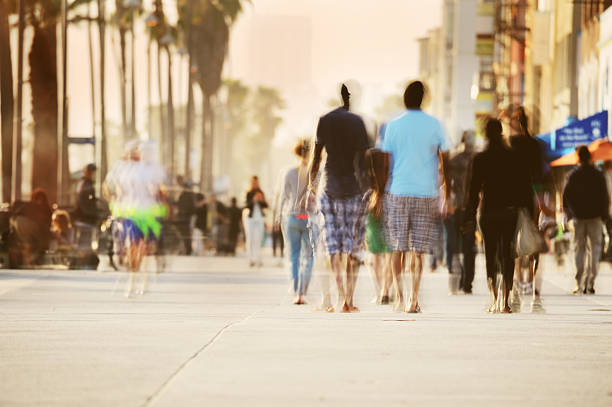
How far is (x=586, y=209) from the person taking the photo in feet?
58.2

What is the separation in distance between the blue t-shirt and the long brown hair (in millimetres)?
212

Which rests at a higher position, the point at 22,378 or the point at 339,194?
the point at 339,194

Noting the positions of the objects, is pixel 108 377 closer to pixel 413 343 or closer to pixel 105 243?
pixel 413 343

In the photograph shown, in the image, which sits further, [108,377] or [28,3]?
[28,3]

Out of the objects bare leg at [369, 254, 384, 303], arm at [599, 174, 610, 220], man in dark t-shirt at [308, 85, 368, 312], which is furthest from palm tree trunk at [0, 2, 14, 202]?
man in dark t-shirt at [308, 85, 368, 312]

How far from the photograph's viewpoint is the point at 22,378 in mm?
8070

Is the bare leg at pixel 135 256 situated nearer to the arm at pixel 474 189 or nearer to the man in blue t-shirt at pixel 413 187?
the man in blue t-shirt at pixel 413 187

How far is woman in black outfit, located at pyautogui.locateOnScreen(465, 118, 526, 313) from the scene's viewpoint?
42.4 feet

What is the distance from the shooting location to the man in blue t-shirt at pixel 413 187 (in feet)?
40.9

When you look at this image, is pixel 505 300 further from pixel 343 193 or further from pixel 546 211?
pixel 343 193

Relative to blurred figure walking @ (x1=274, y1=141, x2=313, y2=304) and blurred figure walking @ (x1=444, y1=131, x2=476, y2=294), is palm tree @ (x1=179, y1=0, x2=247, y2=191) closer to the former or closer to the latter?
blurred figure walking @ (x1=444, y1=131, x2=476, y2=294)

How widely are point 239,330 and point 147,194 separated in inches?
254

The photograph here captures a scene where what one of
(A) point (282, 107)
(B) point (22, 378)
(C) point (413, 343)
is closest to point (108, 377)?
(B) point (22, 378)

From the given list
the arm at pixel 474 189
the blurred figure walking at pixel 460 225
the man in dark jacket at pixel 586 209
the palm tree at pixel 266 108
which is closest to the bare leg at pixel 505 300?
the arm at pixel 474 189
